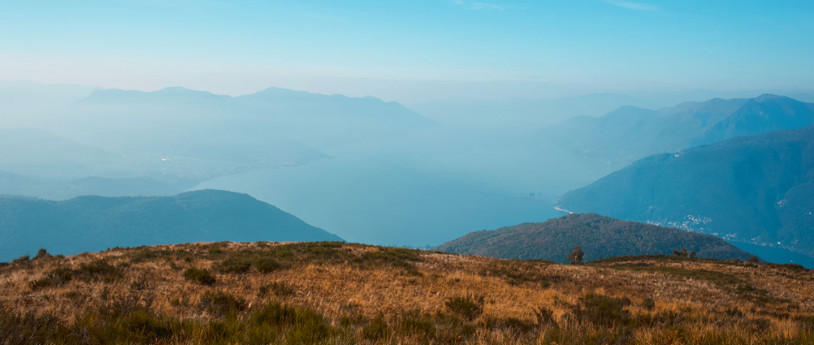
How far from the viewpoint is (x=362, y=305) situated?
363 inches

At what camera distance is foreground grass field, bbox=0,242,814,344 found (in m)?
6.04

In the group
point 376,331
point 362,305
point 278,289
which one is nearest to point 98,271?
point 278,289

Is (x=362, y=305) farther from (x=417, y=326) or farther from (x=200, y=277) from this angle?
(x=200, y=277)

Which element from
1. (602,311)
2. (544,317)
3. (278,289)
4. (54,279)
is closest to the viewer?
(544,317)

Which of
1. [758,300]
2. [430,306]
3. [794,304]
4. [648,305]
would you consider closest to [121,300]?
[430,306]

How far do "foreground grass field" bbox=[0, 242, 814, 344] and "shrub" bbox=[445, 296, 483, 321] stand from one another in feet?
0.13

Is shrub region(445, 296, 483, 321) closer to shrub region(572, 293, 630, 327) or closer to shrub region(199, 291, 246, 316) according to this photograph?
shrub region(572, 293, 630, 327)

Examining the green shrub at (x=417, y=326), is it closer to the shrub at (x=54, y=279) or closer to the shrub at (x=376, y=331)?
the shrub at (x=376, y=331)

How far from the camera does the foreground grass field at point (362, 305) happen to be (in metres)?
6.04

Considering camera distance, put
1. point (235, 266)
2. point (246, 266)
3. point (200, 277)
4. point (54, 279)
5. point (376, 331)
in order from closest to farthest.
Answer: point (376, 331) < point (54, 279) < point (200, 277) < point (235, 266) < point (246, 266)

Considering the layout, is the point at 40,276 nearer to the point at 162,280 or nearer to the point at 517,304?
the point at 162,280

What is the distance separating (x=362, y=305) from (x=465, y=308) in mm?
2537

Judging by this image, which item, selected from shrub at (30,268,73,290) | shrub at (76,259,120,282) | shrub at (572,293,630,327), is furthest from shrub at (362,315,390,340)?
shrub at (30,268,73,290)

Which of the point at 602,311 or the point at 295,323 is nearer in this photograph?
the point at 295,323
